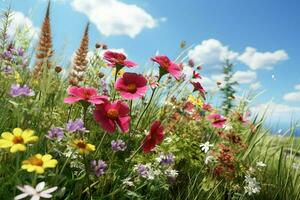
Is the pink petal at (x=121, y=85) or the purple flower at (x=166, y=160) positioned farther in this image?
the purple flower at (x=166, y=160)

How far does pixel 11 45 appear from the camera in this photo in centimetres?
420

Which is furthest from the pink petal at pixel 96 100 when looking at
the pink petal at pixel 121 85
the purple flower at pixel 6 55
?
the purple flower at pixel 6 55

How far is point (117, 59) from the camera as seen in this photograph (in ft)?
9.16

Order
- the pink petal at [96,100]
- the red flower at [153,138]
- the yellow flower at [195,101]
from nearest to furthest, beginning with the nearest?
the pink petal at [96,100]
the red flower at [153,138]
the yellow flower at [195,101]

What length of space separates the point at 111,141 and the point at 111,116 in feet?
2.90

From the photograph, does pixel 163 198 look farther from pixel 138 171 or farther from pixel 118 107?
pixel 118 107

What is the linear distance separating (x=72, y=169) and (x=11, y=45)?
199 cm

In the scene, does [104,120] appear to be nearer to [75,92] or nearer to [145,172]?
[75,92]

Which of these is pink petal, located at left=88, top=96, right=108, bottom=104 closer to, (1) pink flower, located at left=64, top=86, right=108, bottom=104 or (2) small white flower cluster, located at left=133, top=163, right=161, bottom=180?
(1) pink flower, located at left=64, top=86, right=108, bottom=104

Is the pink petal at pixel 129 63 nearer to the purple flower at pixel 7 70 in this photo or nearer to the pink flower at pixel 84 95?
the pink flower at pixel 84 95

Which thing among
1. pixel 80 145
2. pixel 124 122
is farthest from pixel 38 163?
pixel 124 122

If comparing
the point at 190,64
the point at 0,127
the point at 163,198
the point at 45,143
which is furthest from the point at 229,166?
the point at 190,64

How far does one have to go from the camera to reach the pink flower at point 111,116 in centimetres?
231

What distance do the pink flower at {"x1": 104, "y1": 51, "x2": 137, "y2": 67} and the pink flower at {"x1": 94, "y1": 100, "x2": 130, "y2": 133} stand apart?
0.42m
